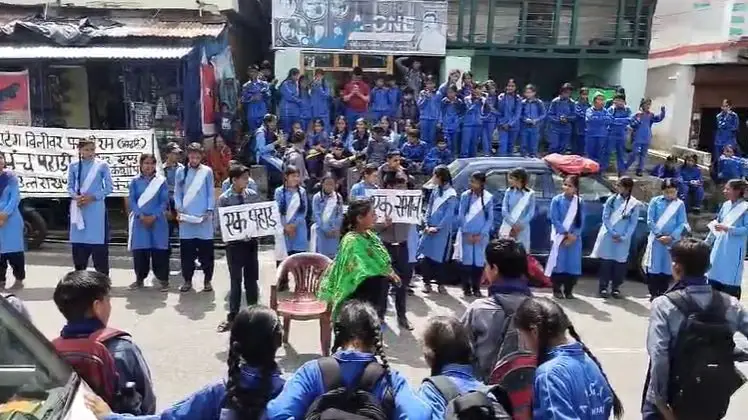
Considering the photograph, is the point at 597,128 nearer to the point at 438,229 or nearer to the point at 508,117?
the point at 508,117

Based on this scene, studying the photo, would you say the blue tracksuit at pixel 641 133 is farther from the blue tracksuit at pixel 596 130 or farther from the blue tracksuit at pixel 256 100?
the blue tracksuit at pixel 256 100

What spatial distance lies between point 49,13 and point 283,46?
14.8 ft

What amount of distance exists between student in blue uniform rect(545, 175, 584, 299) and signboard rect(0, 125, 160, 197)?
5627mm

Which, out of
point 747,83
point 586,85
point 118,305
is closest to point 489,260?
point 118,305

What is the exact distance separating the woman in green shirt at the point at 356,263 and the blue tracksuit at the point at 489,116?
910 cm

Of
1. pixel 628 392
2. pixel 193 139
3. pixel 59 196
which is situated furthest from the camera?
pixel 193 139

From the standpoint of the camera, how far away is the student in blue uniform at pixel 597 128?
48.0ft

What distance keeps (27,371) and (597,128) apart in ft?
43.1

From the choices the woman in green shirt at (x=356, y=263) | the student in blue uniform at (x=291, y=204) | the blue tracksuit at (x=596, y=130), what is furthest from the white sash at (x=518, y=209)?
the blue tracksuit at (x=596, y=130)

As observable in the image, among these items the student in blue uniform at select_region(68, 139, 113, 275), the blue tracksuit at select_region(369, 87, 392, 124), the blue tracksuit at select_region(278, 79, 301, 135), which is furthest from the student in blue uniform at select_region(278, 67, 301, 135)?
A: the student in blue uniform at select_region(68, 139, 113, 275)

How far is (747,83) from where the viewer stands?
1877 centimetres

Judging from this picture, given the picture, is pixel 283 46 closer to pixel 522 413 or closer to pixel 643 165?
pixel 643 165

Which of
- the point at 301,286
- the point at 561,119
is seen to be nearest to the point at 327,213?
the point at 301,286

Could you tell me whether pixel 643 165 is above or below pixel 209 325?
above
